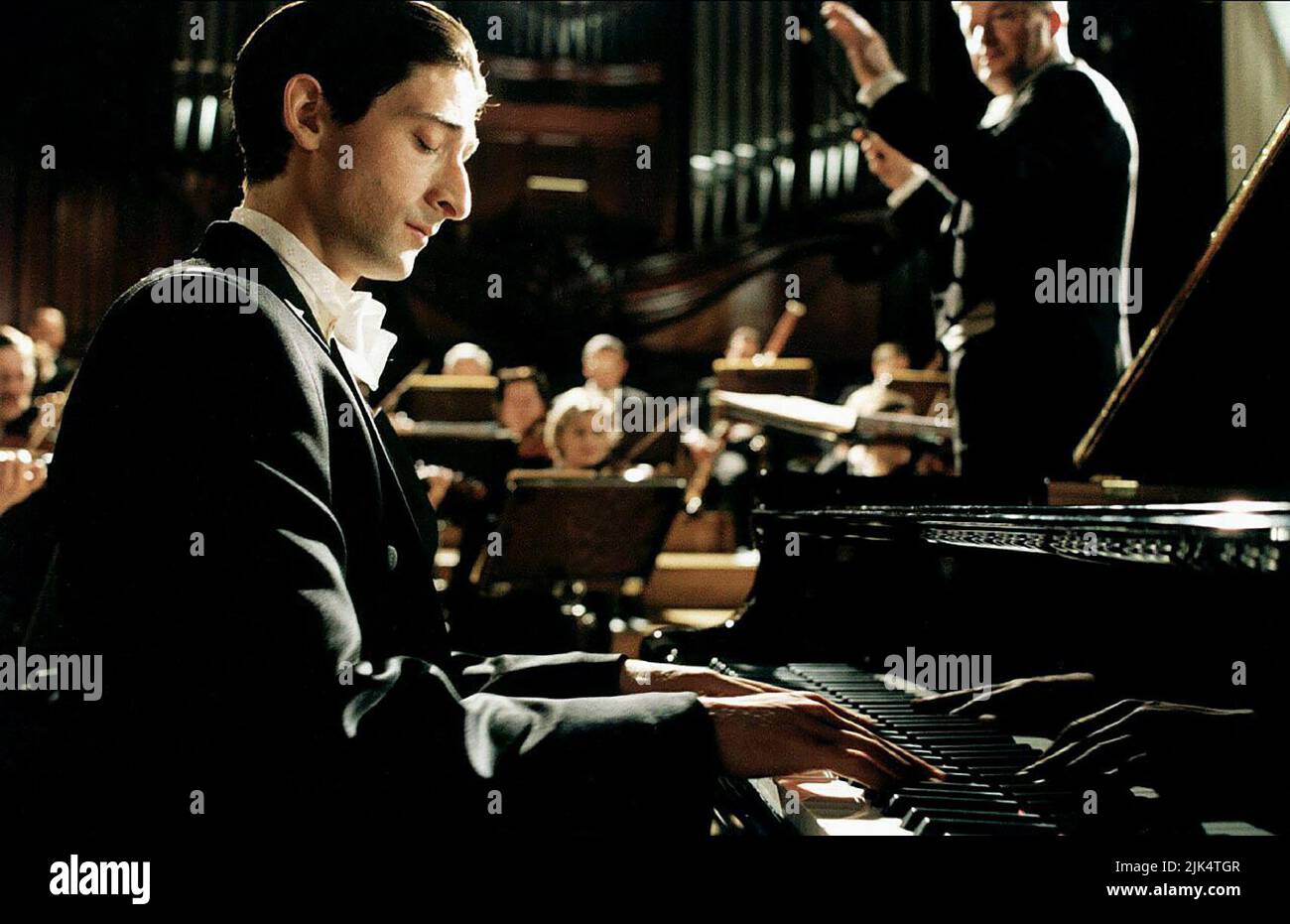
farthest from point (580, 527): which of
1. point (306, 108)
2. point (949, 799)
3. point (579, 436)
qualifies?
point (949, 799)

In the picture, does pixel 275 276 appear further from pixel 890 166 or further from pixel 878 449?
pixel 878 449

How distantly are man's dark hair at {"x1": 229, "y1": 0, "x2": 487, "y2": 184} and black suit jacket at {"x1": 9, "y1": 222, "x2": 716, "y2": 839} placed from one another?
13.4 inches

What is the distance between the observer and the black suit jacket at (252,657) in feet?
2.68

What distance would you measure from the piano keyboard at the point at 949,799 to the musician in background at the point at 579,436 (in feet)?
13.1

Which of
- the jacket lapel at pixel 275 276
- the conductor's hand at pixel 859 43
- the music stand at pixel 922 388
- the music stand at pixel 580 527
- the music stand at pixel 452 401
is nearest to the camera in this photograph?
the jacket lapel at pixel 275 276

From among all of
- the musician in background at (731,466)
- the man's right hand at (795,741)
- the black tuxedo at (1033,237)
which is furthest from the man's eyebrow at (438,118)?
the musician in background at (731,466)

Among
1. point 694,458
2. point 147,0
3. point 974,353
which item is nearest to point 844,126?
point 694,458

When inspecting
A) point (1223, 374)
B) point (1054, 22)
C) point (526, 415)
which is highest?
point (1054, 22)

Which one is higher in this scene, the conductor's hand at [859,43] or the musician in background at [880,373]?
the conductor's hand at [859,43]

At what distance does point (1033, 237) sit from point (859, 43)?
58 cm

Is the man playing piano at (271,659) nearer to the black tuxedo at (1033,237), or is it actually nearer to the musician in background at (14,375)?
the black tuxedo at (1033,237)

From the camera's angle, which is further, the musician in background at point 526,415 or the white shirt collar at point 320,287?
the musician in background at point 526,415

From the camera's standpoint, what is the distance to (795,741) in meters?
0.93
